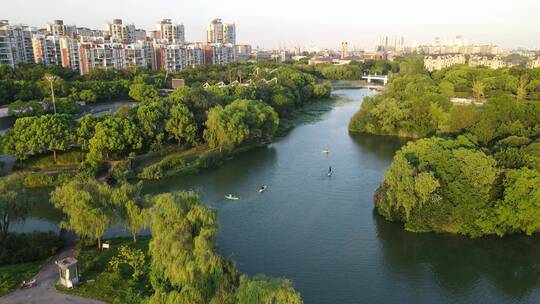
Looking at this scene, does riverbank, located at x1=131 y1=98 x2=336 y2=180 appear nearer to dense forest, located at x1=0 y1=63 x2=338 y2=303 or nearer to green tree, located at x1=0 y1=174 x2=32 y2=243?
dense forest, located at x1=0 y1=63 x2=338 y2=303

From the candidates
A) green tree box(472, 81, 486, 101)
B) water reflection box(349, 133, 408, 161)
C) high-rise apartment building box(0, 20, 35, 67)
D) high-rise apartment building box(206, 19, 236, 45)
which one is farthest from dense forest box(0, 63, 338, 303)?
high-rise apartment building box(206, 19, 236, 45)

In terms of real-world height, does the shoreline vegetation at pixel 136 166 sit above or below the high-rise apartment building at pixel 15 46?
below

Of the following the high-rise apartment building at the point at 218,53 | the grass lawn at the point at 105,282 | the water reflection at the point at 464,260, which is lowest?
the water reflection at the point at 464,260

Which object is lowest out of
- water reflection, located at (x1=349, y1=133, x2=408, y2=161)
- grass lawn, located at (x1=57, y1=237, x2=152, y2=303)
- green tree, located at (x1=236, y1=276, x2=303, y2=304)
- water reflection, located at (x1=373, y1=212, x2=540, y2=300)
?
water reflection, located at (x1=373, y1=212, x2=540, y2=300)

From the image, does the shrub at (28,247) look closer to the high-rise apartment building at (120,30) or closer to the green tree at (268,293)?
the green tree at (268,293)

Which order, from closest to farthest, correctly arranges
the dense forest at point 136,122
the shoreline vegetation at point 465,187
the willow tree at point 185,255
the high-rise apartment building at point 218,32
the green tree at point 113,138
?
the willow tree at point 185,255
the shoreline vegetation at point 465,187
the dense forest at point 136,122
the green tree at point 113,138
the high-rise apartment building at point 218,32

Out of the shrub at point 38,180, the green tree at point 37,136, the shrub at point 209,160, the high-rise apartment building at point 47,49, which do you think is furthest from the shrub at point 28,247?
the high-rise apartment building at point 47,49

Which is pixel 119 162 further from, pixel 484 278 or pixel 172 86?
pixel 172 86

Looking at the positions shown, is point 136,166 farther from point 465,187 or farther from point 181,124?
point 465,187
